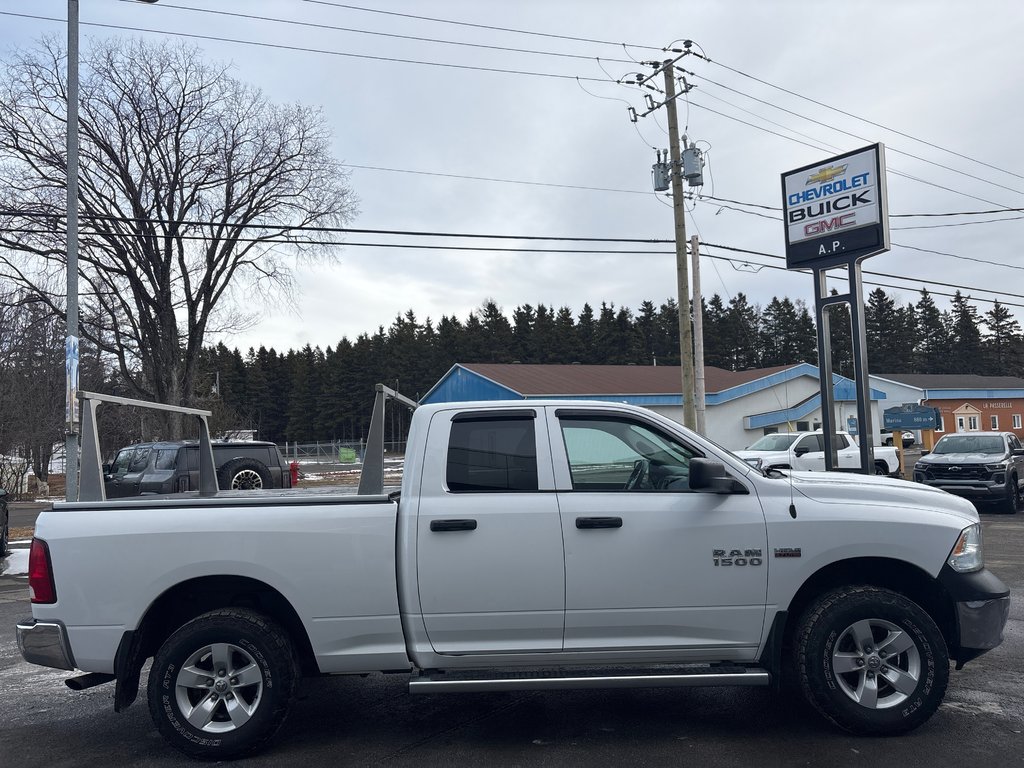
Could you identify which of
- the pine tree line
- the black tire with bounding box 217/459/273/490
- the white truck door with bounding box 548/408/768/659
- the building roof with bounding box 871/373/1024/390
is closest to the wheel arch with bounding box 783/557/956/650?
the white truck door with bounding box 548/408/768/659

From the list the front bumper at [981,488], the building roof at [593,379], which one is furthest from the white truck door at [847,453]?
the building roof at [593,379]

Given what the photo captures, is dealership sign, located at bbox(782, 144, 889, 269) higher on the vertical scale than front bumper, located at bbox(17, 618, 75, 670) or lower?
higher

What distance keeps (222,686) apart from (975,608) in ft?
14.4

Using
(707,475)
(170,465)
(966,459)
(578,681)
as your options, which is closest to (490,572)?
(578,681)

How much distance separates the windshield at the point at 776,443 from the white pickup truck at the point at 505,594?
1953cm

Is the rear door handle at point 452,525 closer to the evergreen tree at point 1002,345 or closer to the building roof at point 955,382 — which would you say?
the building roof at point 955,382

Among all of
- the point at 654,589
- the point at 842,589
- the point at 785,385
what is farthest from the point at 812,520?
the point at 785,385

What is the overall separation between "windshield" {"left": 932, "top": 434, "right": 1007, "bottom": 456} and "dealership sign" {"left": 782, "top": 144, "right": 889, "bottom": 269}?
22.4 ft

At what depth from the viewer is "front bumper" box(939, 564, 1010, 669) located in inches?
184

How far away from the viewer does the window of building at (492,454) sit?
4.80 meters

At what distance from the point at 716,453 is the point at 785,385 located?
37.0m

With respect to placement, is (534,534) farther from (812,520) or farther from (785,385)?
(785,385)

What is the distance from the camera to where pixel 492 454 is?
4.88m

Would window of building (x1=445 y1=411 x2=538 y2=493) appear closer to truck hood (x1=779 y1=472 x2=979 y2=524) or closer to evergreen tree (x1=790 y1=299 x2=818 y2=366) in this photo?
truck hood (x1=779 y1=472 x2=979 y2=524)
